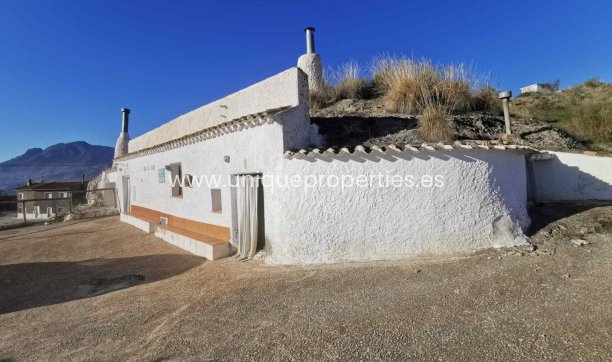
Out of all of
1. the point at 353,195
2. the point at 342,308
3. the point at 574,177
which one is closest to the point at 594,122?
the point at 574,177

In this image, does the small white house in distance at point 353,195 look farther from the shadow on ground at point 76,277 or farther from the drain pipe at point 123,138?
the drain pipe at point 123,138

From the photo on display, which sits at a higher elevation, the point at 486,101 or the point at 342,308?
the point at 486,101

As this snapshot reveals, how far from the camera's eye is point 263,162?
712 cm

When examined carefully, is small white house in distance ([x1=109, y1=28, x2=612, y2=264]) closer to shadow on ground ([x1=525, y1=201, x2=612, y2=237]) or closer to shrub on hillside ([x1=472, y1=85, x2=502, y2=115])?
A: shadow on ground ([x1=525, y1=201, x2=612, y2=237])

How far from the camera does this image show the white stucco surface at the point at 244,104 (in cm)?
775

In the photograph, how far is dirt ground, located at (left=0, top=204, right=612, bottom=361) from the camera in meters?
3.50

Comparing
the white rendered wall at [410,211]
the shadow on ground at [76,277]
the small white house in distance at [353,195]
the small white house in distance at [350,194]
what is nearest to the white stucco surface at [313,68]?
the small white house in distance at [350,194]

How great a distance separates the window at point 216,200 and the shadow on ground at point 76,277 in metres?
1.42

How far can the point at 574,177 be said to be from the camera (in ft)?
27.6

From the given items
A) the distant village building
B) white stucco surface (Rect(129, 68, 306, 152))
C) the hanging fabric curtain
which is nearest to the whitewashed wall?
the hanging fabric curtain

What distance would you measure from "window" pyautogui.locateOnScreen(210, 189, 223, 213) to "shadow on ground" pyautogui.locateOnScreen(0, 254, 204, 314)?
55.7 inches

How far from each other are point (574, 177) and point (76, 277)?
41.2 ft

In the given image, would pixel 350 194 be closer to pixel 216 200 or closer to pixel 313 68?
pixel 216 200

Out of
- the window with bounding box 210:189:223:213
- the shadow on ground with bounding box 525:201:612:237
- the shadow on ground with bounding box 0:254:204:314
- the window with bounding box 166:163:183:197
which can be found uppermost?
the window with bounding box 166:163:183:197
